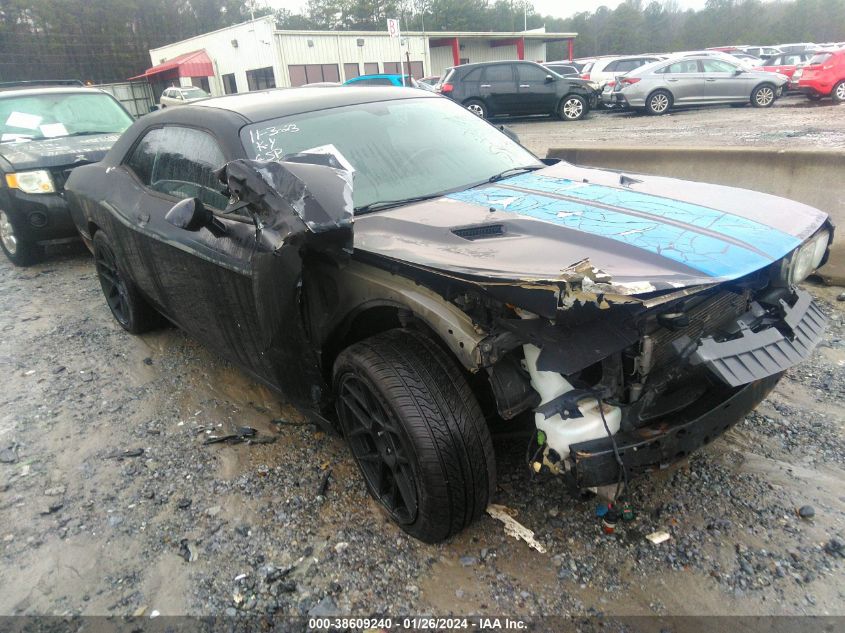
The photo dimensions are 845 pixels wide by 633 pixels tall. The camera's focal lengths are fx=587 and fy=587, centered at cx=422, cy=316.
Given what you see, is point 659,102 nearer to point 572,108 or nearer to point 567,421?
point 572,108

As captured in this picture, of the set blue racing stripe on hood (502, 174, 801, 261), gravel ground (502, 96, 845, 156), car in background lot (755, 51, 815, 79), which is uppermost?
blue racing stripe on hood (502, 174, 801, 261)

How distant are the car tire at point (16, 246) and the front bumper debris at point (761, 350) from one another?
6.96 meters

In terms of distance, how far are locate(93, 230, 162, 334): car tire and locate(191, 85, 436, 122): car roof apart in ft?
4.59

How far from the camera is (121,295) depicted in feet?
14.6

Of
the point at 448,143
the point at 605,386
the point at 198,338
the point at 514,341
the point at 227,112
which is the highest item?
the point at 227,112

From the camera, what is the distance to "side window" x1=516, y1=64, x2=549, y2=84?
51.2 ft

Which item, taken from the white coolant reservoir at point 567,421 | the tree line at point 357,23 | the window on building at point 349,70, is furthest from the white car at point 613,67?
the tree line at point 357,23

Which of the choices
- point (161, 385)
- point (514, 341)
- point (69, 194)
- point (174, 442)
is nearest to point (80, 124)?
point (69, 194)

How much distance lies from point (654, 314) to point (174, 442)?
2565 mm

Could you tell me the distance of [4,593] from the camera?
7.43 ft

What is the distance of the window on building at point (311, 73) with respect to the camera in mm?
29234

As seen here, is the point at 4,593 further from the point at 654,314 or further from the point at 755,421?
the point at 755,421

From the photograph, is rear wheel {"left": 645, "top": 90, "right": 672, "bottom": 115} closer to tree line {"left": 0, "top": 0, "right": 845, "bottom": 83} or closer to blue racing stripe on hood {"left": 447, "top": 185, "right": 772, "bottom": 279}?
blue racing stripe on hood {"left": 447, "top": 185, "right": 772, "bottom": 279}

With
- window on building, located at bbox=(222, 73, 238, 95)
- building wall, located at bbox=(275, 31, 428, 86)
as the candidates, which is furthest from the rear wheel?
window on building, located at bbox=(222, 73, 238, 95)
